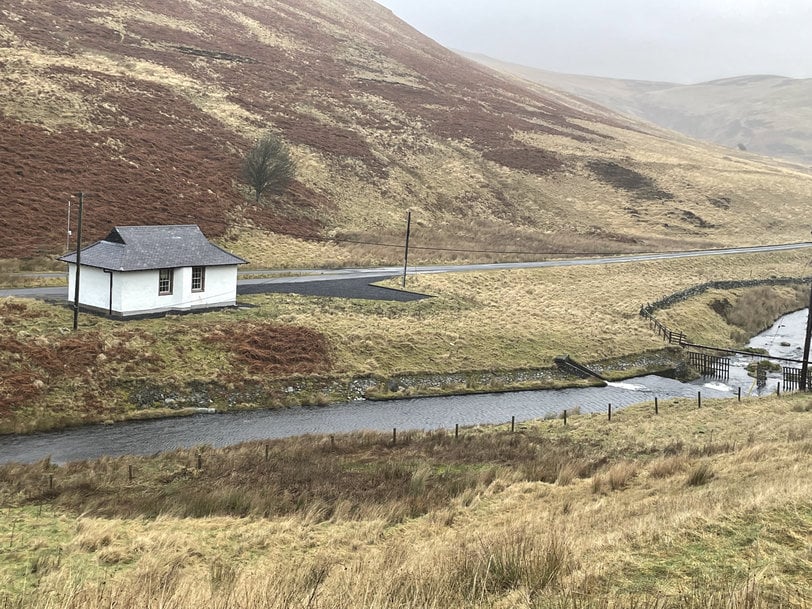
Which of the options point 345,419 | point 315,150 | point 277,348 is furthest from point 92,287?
point 315,150

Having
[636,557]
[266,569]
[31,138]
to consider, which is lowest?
[266,569]

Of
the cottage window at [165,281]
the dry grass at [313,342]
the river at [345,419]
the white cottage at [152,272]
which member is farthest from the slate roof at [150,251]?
the river at [345,419]

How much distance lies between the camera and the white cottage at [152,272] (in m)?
35.2

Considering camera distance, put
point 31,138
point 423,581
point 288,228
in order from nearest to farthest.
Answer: point 423,581 → point 31,138 → point 288,228

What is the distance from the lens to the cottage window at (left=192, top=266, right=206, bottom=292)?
39031 mm

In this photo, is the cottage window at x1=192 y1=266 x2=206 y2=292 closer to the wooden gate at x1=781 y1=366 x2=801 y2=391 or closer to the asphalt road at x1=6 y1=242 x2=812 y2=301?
the asphalt road at x1=6 y1=242 x2=812 y2=301

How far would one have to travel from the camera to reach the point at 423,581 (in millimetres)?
8070

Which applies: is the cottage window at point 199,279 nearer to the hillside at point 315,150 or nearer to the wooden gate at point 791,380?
the hillside at point 315,150

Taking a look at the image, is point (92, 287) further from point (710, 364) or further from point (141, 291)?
point (710, 364)

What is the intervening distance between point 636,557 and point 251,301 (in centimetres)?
3581

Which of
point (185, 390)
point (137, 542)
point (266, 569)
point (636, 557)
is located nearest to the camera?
point (636, 557)

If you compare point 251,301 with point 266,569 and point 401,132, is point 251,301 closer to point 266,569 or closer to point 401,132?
point 266,569

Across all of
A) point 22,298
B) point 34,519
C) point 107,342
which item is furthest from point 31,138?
point 34,519

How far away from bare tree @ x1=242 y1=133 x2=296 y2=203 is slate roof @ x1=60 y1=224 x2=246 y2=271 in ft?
94.8
